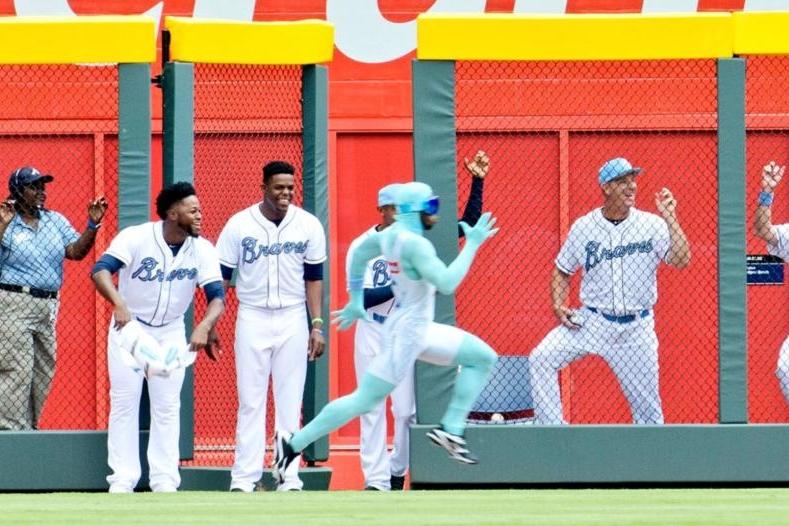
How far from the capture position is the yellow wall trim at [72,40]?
10555mm

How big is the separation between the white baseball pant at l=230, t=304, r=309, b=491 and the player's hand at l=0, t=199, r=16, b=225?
5.15 ft

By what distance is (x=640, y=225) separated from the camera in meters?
10.7

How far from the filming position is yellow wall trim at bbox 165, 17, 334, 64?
1070 centimetres

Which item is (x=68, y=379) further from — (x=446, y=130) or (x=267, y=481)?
(x=446, y=130)

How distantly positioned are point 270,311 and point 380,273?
76cm

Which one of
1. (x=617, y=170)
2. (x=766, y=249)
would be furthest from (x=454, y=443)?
(x=766, y=249)

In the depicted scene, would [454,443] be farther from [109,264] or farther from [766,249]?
[766,249]

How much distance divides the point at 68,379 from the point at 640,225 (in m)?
4.15

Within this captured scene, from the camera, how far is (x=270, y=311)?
10.5m

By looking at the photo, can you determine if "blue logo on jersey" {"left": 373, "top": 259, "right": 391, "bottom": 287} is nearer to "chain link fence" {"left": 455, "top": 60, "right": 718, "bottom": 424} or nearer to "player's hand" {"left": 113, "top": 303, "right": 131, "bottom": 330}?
"chain link fence" {"left": 455, "top": 60, "right": 718, "bottom": 424}

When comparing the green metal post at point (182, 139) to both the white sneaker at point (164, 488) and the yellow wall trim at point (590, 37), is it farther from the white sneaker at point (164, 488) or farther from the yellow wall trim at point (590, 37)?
the yellow wall trim at point (590, 37)

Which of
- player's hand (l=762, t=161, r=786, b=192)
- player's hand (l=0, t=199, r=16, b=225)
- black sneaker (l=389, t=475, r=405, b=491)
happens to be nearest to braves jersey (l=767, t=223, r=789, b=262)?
player's hand (l=762, t=161, r=786, b=192)

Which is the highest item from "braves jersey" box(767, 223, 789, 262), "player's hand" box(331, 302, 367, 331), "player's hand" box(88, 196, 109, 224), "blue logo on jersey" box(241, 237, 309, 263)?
"player's hand" box(88, 196, 109, 224)

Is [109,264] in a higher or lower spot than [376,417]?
higher
